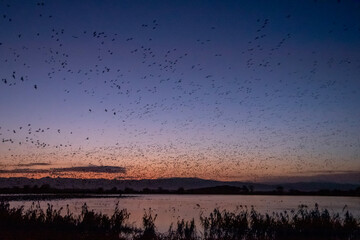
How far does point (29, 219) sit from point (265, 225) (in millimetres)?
17222

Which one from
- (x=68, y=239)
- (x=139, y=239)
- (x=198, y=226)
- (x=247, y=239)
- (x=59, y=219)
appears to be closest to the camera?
(x=68, y=239)

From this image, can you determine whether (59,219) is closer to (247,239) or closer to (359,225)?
(247,239)

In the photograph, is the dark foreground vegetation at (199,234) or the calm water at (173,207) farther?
the calm water at (173,207)

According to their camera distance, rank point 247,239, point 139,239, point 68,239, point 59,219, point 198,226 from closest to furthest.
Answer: point 68,239 < point 139,239 < point 247,239 < point 59,219 < point 198,226

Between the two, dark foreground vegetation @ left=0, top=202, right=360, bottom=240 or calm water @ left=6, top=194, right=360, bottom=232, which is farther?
calm water @ left=6, top=194, right=360, bottom=232

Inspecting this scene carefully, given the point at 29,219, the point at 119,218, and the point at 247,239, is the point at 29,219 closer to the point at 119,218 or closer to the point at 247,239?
the point at 119,218

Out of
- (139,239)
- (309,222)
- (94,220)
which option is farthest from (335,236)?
(94,220)

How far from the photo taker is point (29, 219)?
1025 inches

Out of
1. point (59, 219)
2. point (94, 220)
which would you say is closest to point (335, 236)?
point (94, 220)

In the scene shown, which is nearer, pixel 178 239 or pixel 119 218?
pixel 178 239

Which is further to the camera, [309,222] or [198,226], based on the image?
[198,226]

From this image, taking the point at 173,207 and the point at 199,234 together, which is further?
the point at 173,207

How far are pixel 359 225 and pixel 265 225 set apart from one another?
22.9 ft

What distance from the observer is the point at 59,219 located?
25.6m
